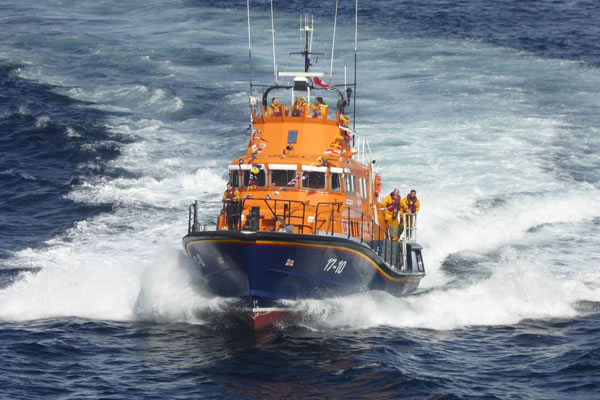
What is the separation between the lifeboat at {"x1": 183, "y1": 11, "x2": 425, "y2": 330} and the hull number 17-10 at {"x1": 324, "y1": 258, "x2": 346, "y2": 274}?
0.02 meters

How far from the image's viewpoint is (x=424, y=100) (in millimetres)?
32438

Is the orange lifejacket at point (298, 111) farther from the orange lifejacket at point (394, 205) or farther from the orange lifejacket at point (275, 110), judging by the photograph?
the orange lifejacket at point (394, 205)

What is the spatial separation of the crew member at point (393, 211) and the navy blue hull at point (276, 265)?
2716mm

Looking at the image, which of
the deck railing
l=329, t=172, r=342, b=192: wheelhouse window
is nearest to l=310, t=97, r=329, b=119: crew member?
l=329, t=172, r=342, b=192: wheelhouse window

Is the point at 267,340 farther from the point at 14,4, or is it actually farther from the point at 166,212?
the point at 14,4

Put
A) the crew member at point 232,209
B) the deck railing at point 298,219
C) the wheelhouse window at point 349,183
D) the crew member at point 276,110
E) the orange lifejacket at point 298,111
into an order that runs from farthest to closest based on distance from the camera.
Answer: the orange lifejacket at point 298,111 → the crew member at point 276,110 → the wheelhouse window at point 349,183 → the crew member at point 232,209 → the deck railing at point 298,219

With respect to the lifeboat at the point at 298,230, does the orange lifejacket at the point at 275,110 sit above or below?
above

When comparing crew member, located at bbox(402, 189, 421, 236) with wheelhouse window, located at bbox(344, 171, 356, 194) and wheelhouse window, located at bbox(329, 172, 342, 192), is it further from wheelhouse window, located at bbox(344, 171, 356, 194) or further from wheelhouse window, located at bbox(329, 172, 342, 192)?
wheelhouse window, located at bbox(329, 172, 342, 192)

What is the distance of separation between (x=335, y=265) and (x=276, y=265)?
1.08 meters

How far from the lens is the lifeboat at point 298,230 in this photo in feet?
44.6

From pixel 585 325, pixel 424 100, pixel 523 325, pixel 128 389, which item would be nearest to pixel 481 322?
pixel 523 325

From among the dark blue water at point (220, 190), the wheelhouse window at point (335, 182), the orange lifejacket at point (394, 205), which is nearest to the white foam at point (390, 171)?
the dark blue water at point (220, 190)

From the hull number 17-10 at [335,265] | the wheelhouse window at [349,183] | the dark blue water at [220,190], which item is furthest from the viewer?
the wheelhouse window at [349,183]

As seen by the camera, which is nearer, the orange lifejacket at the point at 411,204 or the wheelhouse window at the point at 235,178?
the wheelhouse window at the point at 235,178
